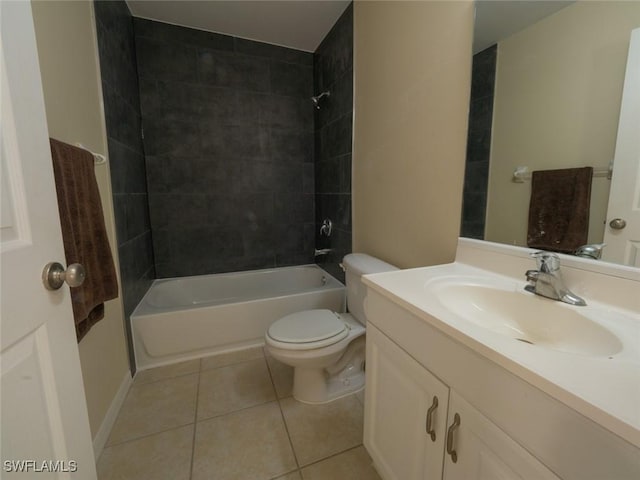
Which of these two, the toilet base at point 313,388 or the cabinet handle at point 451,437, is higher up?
the cabinet handle at point 451,437

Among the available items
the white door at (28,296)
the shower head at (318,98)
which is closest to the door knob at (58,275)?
the white door at (28,296)

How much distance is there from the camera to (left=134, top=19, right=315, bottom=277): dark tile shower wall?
223 centimetres

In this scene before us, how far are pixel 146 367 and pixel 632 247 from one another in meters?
2.38

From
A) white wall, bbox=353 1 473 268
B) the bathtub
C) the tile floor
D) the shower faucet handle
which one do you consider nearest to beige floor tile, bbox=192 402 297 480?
the tile floor

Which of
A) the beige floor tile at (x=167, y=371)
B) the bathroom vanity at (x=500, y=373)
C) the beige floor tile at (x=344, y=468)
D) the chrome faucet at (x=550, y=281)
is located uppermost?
the chrome faucet at (x=550, y=281)

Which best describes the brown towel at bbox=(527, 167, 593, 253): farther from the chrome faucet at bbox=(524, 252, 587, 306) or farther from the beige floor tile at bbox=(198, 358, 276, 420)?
the beige floor tile at bbox=(198, 358, 276, 420)

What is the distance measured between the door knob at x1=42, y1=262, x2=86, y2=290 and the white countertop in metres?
0.78

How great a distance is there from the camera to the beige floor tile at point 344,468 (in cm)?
111

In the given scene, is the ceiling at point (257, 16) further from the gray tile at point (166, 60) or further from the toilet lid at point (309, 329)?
the toilet lid at point (309, 329)

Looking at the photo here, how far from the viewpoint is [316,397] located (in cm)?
150

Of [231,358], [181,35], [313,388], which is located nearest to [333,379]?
[313,388]

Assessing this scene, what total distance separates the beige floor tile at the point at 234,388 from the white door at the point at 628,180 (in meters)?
1.57


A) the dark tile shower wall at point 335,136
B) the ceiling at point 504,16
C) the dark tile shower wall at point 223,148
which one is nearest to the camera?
the ceiling at point 504,16

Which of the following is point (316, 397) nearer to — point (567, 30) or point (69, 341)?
point (69, 341)
